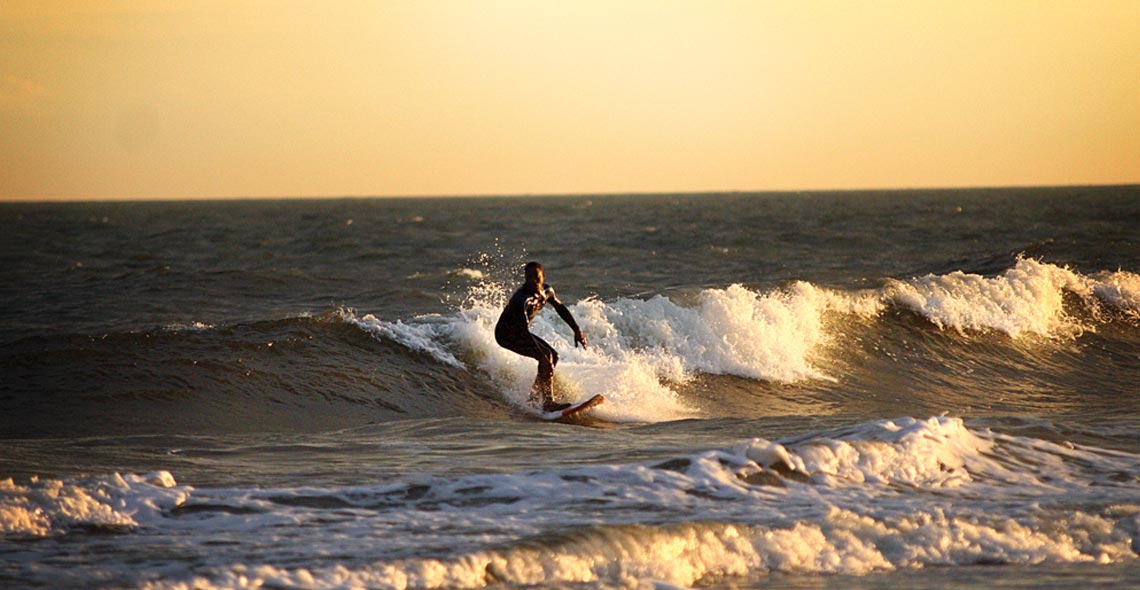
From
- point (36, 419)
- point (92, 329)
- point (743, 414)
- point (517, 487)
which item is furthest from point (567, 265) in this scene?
point (517, 487)

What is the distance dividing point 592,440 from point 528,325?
2.09 metres

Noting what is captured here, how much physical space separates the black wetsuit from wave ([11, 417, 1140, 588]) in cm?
374

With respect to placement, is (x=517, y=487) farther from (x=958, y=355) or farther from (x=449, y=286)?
(x=449, y=286)

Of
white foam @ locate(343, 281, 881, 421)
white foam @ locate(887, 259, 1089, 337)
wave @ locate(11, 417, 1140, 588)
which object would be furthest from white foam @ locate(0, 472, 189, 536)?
white foam @ locate(887, 259, 1089, 337)

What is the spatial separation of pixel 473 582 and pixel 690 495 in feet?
6.71

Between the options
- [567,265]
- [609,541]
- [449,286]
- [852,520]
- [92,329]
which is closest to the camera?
[609,541]

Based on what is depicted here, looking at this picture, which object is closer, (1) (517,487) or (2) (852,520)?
(2) (852,520)

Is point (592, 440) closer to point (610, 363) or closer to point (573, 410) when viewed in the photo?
point (573, 410)

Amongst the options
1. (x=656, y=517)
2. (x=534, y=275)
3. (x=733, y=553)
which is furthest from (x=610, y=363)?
(x=733, y=553)

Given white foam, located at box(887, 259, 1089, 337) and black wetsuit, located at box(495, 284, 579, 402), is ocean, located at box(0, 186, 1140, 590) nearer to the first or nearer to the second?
white foam, located at box(887, 259, 1089, 337)

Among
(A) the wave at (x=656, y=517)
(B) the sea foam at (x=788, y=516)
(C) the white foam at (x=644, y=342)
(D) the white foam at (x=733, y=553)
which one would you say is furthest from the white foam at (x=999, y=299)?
(D) the white foam at (x=733, y=553)

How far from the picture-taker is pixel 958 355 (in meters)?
18.3

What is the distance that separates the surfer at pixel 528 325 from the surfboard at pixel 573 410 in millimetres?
80

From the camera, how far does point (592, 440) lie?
35.3 ft
